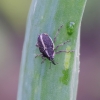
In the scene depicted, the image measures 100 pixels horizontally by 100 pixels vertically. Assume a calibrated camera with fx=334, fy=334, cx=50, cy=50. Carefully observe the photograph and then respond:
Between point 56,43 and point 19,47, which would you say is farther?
point 19,47

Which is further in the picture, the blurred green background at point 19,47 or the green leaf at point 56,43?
the blurred green background at point 19,47

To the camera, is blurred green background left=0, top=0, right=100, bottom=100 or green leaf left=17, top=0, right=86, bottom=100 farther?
blurred green background left=0, top=0, right=100, bottom=100

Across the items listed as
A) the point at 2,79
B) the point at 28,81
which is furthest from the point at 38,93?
the point at 2,79

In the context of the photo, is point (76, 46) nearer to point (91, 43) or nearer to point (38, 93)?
point (38, 93)
